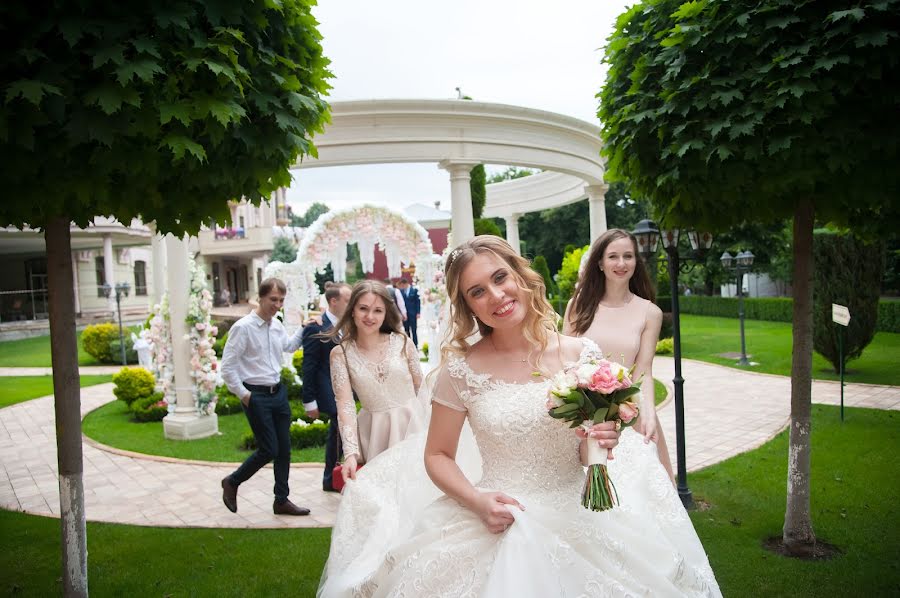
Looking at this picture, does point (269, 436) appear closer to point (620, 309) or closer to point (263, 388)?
point (263, 388)

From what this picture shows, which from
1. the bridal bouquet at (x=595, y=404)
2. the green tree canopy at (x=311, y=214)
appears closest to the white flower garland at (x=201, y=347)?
the bridal bouquet at (x=595, y=404)

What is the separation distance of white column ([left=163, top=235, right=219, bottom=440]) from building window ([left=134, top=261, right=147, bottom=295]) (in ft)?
106

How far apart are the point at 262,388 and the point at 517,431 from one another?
13.1ft

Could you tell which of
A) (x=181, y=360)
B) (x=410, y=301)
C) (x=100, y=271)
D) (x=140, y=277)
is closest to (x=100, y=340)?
(x=410, y=301)

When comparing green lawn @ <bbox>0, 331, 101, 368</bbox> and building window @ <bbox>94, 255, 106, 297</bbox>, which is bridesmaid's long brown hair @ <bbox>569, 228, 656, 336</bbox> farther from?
building window @ <bbox>94, 255, 106, 297</bbox>

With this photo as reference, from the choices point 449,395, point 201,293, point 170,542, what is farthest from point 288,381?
point 449,395

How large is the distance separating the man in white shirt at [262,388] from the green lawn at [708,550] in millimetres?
497

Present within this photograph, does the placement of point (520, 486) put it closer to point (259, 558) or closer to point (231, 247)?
point (259, 558)

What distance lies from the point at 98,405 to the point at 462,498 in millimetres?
12543

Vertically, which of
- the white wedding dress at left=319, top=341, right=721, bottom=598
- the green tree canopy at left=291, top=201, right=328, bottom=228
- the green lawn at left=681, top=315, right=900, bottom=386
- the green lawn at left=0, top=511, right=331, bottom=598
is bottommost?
the green lawn at left=681, top=315, right=900, bottom=386

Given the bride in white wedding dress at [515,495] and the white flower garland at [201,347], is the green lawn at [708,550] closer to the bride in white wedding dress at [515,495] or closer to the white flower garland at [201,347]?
the bride in white wedding dress at [515,495]

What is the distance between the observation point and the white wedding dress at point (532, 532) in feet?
7.54

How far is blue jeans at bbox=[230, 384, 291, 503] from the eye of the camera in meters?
5.82

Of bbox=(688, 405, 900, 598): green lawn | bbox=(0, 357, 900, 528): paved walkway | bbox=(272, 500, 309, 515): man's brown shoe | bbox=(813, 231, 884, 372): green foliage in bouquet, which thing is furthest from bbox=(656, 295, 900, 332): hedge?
bbox=(272, 500, 309, 515): man's brown shoe
